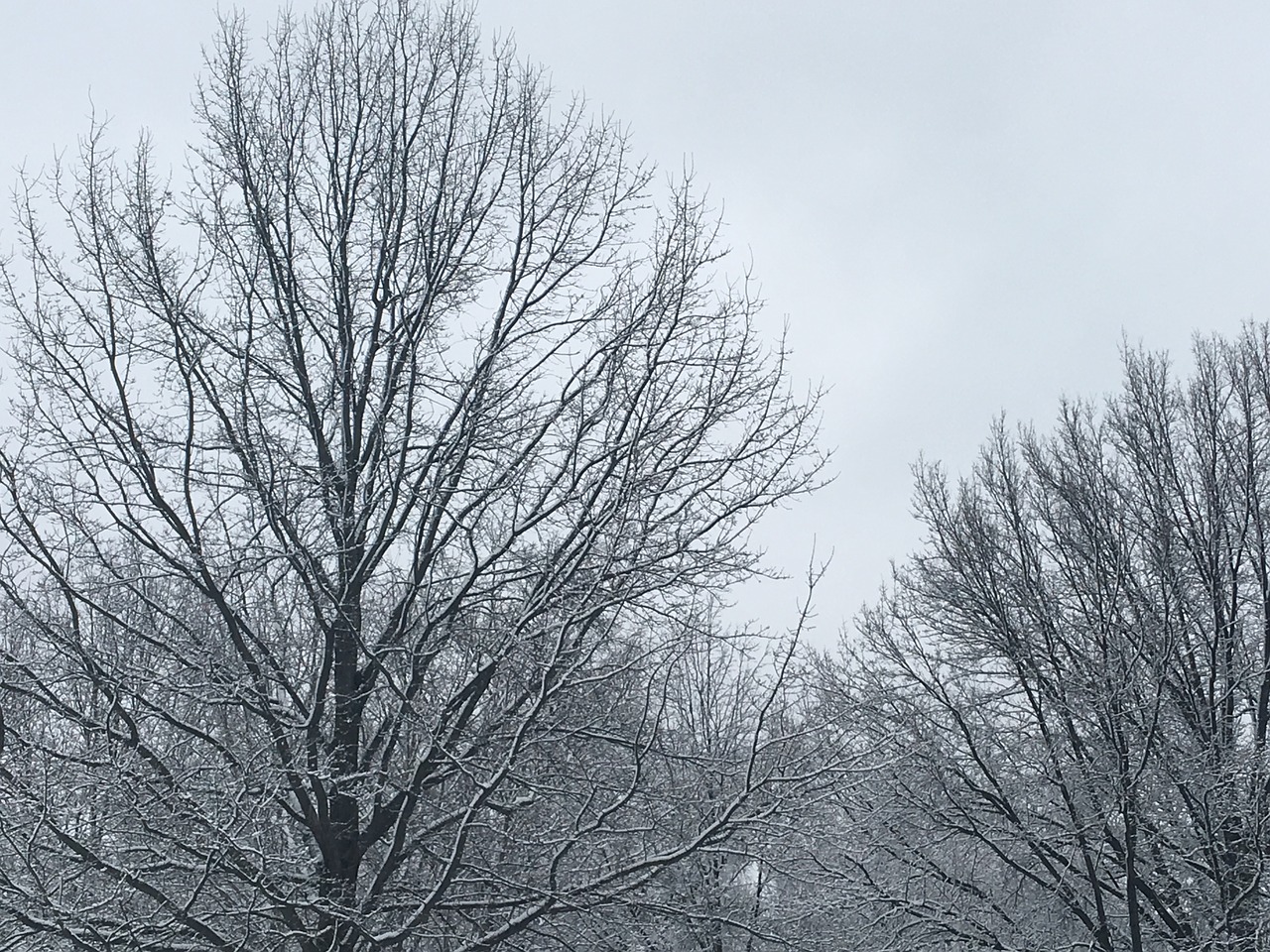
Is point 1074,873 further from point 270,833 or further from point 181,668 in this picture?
point 181,668

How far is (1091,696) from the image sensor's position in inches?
461

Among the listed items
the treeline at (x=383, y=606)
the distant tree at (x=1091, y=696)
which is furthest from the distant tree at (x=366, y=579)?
the distant tree at (x=1091, y=696)

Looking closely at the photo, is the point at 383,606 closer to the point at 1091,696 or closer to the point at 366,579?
the point at 366,579

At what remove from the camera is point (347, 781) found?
647 centimetres

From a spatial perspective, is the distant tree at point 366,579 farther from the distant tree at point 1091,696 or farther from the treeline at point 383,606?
the distant tree at point 1091,696

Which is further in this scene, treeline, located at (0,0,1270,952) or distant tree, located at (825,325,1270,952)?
distant tree, located at (825,325,1270,952)

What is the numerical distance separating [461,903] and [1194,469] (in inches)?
413

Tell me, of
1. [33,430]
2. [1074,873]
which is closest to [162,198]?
[33,430]

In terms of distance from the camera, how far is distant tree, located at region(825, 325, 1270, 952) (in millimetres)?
11273

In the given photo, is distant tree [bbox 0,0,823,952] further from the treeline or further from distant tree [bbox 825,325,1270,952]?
distant tree [bbox 825,325,1270,952]

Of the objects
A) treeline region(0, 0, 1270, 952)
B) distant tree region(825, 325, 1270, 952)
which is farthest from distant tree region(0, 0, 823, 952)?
distant tree region(825, 325, 1270, 952)

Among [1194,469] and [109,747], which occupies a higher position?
[1194,469]

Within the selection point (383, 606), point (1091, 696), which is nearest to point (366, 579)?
point (383, 606)

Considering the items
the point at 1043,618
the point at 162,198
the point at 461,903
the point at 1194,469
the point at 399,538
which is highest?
the point at 1194,469
